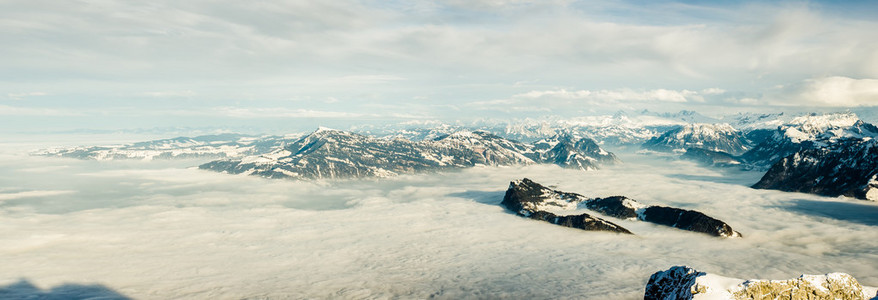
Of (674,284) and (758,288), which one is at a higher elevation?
(758,288)

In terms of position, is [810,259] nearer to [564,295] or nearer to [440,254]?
[564,295]

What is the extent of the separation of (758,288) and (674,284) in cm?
1184

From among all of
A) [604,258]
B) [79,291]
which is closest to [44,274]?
[79,291]

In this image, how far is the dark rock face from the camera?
61434 millimetres

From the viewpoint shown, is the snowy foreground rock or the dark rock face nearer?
the snowy foreground rock

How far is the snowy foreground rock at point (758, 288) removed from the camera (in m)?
59.6

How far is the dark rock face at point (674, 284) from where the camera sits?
202 feet

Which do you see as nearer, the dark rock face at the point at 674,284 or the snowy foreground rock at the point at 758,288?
the snowy foreground rock at the point at 758,288

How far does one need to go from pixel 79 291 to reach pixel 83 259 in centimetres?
5471

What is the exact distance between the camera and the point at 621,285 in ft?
464

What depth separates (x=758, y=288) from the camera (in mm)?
61875

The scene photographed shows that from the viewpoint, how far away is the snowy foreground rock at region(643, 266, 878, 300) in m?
59.6

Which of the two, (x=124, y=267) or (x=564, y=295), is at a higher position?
(x=564, y=295)

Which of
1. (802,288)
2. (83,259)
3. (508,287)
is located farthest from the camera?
(83,259)
